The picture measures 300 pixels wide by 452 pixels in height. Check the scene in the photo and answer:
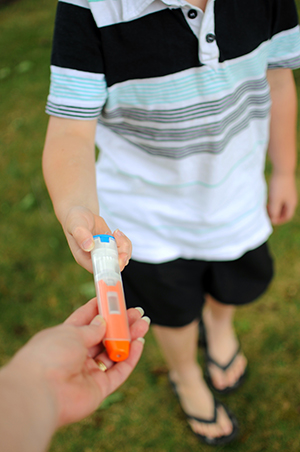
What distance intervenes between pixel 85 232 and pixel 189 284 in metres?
0.69

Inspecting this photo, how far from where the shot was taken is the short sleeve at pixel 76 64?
83 cm

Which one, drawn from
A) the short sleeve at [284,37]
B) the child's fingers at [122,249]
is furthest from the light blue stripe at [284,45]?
the child's fingers at [122,249]

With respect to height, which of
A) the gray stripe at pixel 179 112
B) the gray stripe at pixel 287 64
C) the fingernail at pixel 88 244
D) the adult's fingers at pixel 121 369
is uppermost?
the gray stripe at pixel 287 64

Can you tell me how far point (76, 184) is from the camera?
Result: 0.84 meters

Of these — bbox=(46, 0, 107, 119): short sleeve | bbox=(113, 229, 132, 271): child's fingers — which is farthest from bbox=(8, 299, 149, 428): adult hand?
bbox=(46, 0, 107, 119): short sleeve

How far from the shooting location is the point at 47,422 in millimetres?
561

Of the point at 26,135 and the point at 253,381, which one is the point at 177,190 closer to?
the point at 253,381

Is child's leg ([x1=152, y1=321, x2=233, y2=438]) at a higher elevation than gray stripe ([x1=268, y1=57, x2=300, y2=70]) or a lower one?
lower

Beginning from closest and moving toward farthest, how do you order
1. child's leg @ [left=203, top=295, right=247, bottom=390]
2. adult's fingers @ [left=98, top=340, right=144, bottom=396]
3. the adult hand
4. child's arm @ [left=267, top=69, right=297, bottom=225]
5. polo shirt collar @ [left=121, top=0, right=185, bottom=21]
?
the adult hand, adult's fingers @ [left=98, top=340, right=144, bottom=396], polo shirt collar @ [left=121, top=0, right=185, bottom=21], child's arm @ [left=267, top=69, right=297, bottom=225], child's leg @ [left=203, top=295, right=247, bottom=390]

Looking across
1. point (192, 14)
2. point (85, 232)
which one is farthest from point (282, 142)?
point (85, 232)

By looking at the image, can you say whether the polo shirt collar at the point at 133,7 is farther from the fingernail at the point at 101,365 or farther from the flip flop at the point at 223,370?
the flip flop at the point at 223,370

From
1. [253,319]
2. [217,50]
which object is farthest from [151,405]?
[217,50]

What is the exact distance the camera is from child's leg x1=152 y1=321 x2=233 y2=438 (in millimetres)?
1451

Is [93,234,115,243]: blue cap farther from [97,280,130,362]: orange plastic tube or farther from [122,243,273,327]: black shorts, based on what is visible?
[122,243,273,327]: black shorts
